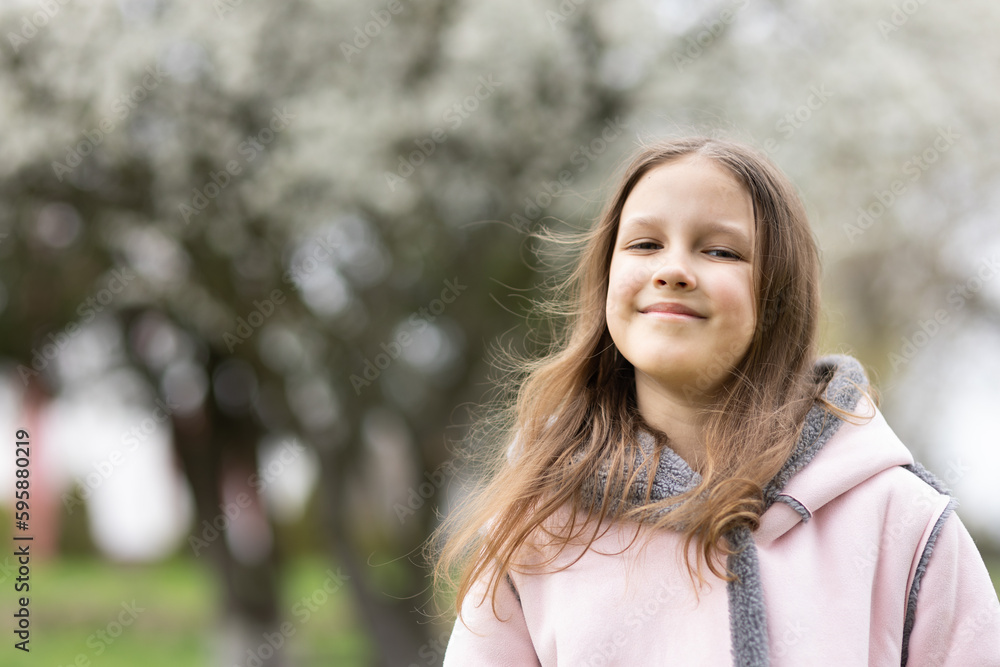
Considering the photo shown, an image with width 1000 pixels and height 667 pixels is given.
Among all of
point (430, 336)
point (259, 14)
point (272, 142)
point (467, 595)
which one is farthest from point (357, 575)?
point (467, 595)

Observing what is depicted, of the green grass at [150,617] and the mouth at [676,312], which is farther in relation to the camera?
the green grass at [150,617]

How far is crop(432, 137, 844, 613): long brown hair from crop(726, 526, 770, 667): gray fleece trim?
23 mm

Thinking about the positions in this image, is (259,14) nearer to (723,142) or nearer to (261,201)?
(261,201)

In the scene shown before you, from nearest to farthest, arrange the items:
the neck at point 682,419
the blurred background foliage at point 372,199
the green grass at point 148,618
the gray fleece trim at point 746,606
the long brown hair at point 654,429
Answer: the gray fleece trim at point 746,606, the long brown hair at point 654,429, the neck at point 682,419, the blurred background foliage at point 372,199, the green grass at point 148,618

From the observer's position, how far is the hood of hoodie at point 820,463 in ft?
4.90

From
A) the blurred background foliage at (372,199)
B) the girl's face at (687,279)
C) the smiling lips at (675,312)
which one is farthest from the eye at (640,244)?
the blurred background foliage at (372,199)

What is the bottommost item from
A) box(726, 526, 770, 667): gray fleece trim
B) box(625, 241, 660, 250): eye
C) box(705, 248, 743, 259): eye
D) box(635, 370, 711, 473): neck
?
box(726, 526, 770, 667): gray fleece trim

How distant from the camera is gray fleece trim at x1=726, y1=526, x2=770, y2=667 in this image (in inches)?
55.3

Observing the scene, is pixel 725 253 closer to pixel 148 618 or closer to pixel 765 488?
pixel 765 488

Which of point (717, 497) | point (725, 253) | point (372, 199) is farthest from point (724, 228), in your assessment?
point (372, 199)

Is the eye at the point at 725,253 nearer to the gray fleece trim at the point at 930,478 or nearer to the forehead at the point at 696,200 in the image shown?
the forehead at the point at 696,200

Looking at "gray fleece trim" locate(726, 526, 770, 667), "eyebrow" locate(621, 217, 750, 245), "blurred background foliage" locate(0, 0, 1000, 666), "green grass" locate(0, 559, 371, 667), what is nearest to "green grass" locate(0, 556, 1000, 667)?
"green grass" locate(0, 559, 371, 667)

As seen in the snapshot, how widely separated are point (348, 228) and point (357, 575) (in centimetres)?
241

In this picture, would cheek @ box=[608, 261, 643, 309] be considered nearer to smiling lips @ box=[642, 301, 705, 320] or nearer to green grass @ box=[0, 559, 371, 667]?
smiling lips @ box=[642, 301, 705, 320]
